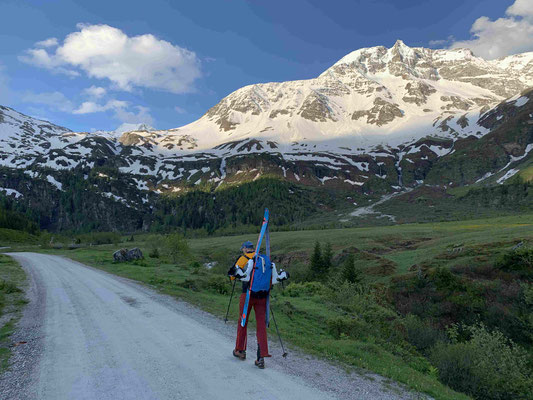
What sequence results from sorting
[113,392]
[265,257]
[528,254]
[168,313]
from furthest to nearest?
1. [528,254]
2. [168,313]
3. [265,257]
4. [113,392]

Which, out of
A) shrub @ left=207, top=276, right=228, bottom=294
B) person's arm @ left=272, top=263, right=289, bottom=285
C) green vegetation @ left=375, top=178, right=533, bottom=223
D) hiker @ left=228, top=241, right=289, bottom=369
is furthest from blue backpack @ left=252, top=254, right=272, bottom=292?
green vegetation @ left=375, top=178, right=533, bottom=223

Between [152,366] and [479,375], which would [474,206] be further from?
[152,366]

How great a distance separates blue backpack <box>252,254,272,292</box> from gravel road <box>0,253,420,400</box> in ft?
6.85

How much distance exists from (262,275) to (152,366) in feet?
12.2

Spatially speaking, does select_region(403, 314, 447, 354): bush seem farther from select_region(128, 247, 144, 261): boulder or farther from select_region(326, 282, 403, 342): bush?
select_region(128, 247, 144, 261): boulder

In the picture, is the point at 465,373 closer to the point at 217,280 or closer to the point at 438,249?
the point at 217,280

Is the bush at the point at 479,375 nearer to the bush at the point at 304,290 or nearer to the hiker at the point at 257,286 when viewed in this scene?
the hiker at the point at 257,286

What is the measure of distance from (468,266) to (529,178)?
572 feet

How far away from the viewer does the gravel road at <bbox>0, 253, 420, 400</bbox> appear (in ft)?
23.1

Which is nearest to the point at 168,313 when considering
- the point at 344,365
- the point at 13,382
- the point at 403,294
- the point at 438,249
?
the point at 13,382

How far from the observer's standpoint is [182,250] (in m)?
56.6

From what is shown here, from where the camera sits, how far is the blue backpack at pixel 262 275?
921 cm

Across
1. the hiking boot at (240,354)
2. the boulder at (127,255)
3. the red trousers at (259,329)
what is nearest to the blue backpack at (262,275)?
the red trousers at (259,329)

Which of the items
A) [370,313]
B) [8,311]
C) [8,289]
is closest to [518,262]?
[370,313]
